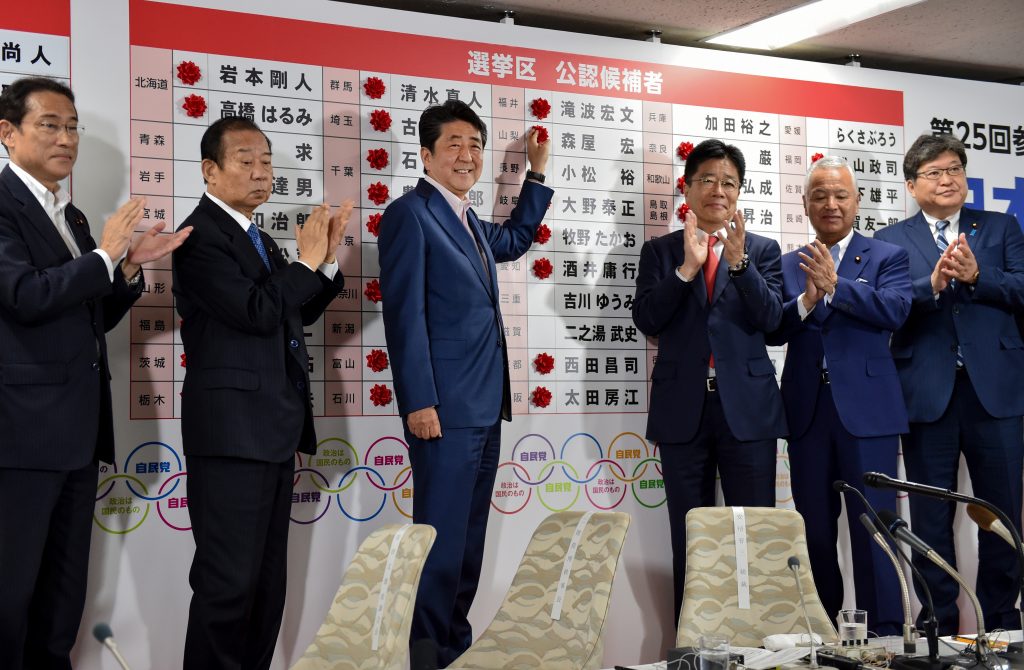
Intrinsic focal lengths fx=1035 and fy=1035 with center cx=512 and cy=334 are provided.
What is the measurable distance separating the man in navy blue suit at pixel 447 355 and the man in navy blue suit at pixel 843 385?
1235 mm

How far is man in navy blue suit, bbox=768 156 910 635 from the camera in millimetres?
3959

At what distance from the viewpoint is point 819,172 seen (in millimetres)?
4258

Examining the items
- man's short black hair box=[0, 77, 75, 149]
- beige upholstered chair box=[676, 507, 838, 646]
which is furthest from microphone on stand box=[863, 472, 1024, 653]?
man's short black hair box=[0, 77, 75, 149]

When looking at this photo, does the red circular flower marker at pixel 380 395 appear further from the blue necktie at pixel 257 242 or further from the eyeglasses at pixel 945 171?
the eyeglasses at pixel 945 171

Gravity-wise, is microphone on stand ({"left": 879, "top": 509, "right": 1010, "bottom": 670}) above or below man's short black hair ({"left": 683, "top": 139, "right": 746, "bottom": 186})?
below

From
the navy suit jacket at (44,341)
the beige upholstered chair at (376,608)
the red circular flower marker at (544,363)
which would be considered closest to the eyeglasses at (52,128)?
the navy suit jacket at (44,341)

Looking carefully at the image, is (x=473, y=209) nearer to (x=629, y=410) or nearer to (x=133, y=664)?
(x=629, y=410)

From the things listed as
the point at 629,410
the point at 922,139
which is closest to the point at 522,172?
the point at 629,410

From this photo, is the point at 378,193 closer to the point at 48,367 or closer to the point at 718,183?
the point at 718,183

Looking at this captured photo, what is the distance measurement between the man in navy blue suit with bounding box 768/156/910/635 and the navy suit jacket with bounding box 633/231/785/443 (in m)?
0.15

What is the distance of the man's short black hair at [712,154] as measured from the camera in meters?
4.12

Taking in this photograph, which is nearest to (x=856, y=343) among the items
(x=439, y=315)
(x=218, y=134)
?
(x=439, y=315)

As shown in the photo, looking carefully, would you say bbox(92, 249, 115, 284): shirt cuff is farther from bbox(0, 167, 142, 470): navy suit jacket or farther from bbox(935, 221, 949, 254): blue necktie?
bbox(935, 221, 949, 254): blue necktie

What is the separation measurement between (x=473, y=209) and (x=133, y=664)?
208 centimetres
